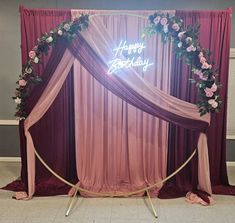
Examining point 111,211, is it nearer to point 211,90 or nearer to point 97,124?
point 97,124

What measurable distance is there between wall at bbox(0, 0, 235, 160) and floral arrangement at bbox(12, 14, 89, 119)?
138cm

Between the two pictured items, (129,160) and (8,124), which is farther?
(8,124)

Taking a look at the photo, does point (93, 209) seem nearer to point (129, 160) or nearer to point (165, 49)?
point (129, 160)

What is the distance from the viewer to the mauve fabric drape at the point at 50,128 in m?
3.81

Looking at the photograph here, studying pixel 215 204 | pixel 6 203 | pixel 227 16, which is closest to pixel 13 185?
pixel 6 203

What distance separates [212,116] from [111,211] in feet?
6.01

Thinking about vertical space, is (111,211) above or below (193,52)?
below

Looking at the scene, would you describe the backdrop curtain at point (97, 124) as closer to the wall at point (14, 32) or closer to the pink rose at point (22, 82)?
the pink rose at point (22, 82)

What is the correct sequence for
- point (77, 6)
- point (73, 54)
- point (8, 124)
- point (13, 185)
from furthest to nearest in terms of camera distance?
1. point (8, 124)
2. point (77, 6)
3. point (13, 185)
4. point (73, 54)

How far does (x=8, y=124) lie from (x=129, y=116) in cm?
232

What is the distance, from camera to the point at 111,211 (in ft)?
11.2

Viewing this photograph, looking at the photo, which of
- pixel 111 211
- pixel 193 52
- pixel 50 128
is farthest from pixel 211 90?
pixel 50 128

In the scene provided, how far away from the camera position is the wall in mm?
4598

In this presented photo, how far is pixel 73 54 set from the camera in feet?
11.3
